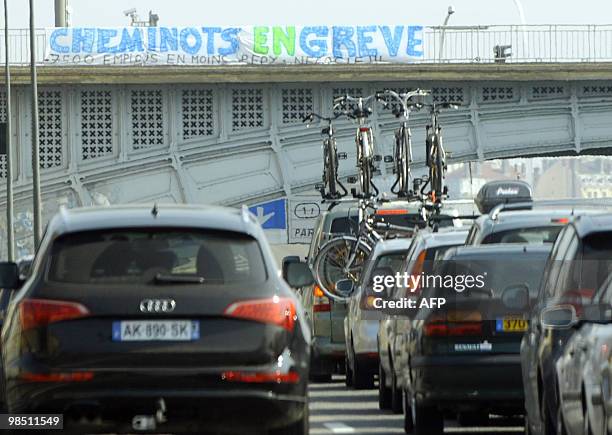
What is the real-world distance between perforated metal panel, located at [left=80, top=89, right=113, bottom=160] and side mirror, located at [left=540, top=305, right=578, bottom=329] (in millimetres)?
54353

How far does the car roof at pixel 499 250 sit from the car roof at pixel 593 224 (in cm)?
279

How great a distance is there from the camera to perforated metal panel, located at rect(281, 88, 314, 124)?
65500 mm

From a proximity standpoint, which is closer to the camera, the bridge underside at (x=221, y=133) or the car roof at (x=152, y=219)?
the car roof at (x=152, y=219)

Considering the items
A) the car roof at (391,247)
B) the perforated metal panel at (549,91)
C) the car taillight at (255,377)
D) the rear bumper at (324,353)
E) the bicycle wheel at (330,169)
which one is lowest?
the rear bumper at (324,353)

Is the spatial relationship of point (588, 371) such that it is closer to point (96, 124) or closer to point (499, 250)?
point (499, 250)

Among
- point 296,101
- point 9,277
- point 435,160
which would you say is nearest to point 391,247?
point 9,277

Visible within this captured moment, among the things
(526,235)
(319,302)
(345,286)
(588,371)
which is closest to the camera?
(588,371)

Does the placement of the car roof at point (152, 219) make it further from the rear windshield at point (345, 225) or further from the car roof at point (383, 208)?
the car roof at point (383, 208)

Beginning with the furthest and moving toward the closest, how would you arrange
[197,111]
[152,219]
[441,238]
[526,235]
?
[197,111] < [441,238] < [526,235] < [152,219]

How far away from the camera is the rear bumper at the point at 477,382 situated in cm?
1458

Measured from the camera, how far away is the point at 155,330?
11336 mm

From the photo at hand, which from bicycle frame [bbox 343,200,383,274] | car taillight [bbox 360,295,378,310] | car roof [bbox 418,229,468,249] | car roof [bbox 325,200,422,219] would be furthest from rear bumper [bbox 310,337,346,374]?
car roof [bbox 418,229,468,249]

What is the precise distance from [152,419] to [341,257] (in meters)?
14.2

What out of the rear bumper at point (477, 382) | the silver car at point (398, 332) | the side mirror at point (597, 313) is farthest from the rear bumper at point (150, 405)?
the silver car at point (398, 332)
